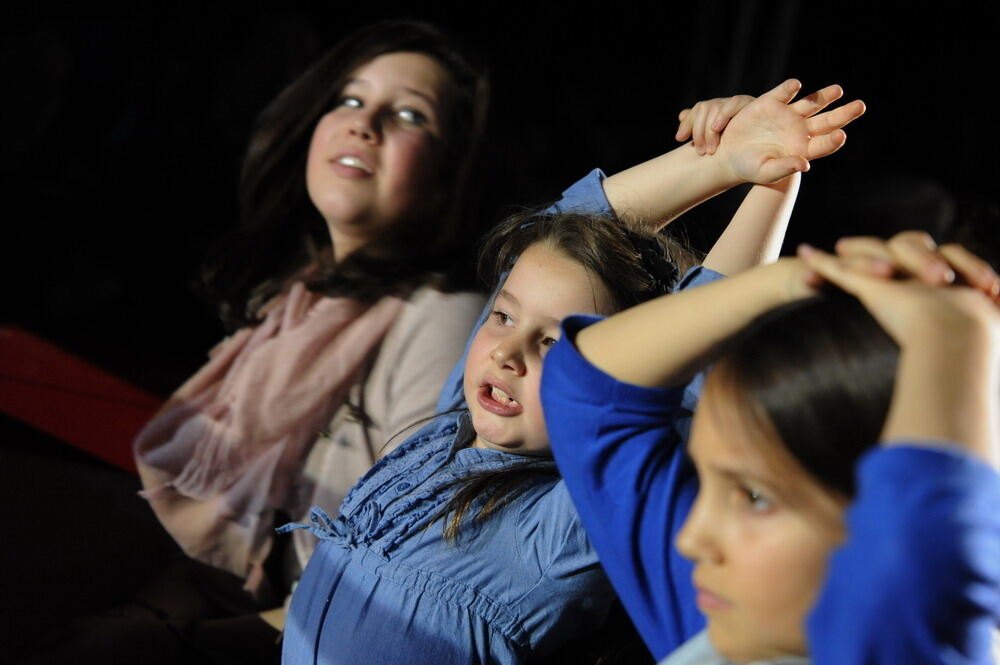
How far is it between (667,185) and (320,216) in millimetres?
621

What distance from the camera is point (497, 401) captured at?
0.71m

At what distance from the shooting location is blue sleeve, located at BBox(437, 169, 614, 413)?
0.82 metres

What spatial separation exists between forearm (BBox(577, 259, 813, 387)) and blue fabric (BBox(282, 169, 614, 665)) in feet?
0.55

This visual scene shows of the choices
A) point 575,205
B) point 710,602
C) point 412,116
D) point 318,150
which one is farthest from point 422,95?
point 710,602

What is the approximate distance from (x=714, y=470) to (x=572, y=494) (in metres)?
0.13

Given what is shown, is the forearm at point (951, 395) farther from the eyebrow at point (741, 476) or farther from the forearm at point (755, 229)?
the forearm at point (755, 229)

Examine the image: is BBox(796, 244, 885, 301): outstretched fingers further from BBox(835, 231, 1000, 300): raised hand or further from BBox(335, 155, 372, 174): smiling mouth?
BBox(335, 155, 372, 174): smiling mouth

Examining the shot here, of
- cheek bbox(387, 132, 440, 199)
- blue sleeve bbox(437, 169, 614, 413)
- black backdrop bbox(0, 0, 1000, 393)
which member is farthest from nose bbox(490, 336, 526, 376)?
black backdrop bbox(0, 0, 1000, 393)

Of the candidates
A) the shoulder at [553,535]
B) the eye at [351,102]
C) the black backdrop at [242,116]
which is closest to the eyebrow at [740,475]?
the shoulder at [553,535]

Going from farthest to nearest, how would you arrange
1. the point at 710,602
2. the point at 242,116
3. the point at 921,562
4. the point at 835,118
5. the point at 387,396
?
the point at 242,116, the point at 387,396, the point at 835,118, the point at 710,602, the point at 921,562

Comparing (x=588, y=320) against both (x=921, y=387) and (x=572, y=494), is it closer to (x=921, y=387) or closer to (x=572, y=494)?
(x=572, y=494)

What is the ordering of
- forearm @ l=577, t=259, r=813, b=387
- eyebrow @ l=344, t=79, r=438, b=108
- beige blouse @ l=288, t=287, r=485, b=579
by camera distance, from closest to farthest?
forearm @ l=577, t=259, r=813, b=387 → beige blouse @ l=288, t=287, r=485, b=579 → eyebrow @ l=344, t=79, r=438, b=108

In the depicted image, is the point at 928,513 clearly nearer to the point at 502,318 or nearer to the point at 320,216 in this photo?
the point at 502,318

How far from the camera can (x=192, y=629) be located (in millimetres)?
1039
